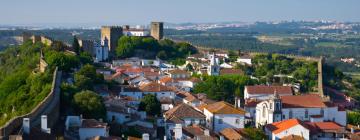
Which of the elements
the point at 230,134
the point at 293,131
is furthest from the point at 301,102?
the point at 230,134

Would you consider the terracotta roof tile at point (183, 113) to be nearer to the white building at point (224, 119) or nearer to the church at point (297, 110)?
the white building at point (224, 119)

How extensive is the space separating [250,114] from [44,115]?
12.1m

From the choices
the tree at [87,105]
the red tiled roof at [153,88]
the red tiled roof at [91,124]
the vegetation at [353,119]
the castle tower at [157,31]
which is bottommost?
the vegetation at [353,119]

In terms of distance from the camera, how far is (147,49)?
48.7 metres

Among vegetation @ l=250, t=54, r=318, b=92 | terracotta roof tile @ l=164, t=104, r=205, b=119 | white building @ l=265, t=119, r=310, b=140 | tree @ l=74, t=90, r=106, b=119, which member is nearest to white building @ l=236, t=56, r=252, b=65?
vegetation @ l=250, t=54, r=318, b=92

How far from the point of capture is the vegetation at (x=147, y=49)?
47562 mm

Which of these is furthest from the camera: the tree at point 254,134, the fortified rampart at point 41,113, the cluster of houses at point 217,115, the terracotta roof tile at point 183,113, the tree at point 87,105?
the terracotta roof tile at point 183,113

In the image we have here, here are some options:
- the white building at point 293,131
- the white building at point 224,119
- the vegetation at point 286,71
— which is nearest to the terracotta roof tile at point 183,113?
the white building at point 224,119

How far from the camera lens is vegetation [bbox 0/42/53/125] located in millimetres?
23764

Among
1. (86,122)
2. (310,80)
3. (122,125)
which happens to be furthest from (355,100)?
(86,122)

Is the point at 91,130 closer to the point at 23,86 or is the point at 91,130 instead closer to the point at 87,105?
the point at 87,105

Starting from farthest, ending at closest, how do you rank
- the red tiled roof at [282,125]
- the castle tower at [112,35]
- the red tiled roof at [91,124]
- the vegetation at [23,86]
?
the castle tower at [112,35], the red tiled roof at [282,125], the vegetation at [23,86], the red tiled roof at [91,124]

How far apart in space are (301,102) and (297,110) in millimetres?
A: 544

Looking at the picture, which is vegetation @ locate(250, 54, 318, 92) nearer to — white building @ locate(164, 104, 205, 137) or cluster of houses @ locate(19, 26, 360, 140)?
cluster of houses @ locate(19, 26, 360, 140)
